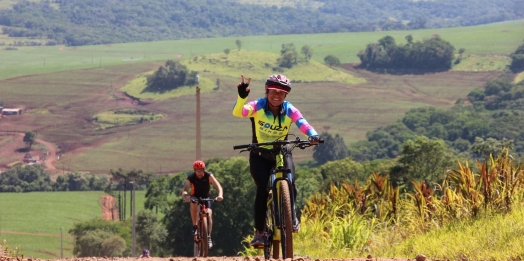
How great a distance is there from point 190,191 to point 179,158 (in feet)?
539

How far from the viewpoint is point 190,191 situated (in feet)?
44.1

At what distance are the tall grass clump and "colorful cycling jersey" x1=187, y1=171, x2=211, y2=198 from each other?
1422mm

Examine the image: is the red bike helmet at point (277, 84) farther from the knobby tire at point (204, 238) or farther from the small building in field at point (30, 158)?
the small building in field at point (30, 158)

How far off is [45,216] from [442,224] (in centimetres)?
11460

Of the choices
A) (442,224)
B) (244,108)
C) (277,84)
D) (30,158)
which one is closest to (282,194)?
(244,108)

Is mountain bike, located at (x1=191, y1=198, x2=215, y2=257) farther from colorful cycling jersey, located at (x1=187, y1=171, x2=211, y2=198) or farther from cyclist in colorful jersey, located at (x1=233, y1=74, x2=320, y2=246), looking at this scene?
cyclist in colorful jersey, located at (x1=233, y1=74, x2=320, y2=246)

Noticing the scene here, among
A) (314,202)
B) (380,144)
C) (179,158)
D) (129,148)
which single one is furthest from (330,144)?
(314,202)

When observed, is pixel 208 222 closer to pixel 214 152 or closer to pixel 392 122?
pixel 214 152

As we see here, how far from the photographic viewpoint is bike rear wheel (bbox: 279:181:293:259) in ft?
30.6

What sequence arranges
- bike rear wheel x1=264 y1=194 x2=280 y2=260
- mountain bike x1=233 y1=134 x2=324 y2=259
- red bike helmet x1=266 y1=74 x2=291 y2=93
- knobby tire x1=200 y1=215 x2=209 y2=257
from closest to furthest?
mountain bike x1=233 y1=134 x2=324 y2=259
red bike helmet x1=266 y1=74 x2=291 y2=93
bike rear wheel x1=264 y1=194 x2=280 y2=260
knobby tire x1=200 y1=215 x2=209 y2=257

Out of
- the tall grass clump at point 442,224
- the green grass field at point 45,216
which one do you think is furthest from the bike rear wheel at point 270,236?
the green grass field at point 45,216

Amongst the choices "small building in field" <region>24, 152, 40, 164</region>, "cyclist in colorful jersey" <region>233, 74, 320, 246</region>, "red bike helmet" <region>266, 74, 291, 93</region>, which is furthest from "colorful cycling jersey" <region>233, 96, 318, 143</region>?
"small building in field" <region>24, 152, 40, 164</region>

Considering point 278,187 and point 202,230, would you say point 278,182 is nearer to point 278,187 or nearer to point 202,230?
point 278,187

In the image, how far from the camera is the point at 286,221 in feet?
30.6
